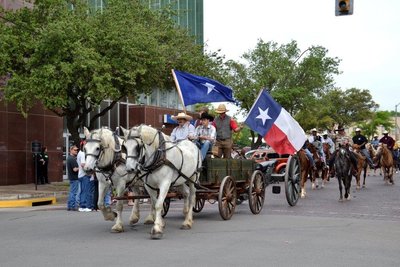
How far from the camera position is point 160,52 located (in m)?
27.3

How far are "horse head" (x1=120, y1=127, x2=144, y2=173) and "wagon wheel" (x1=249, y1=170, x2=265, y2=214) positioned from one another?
4257 mm

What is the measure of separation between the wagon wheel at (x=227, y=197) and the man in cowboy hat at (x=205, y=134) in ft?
2.62

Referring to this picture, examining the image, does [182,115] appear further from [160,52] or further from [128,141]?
[160,52]

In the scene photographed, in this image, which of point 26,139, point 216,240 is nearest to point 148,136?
point 216,240

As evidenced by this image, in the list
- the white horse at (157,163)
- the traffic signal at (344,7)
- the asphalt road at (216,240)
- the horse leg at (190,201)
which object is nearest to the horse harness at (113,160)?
the white horse at (157,163)

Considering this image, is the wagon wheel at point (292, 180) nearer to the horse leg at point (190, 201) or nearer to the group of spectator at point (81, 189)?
the horse leg at point (190, 201)

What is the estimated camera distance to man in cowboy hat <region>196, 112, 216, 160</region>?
44.0 feet

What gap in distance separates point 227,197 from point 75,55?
12.6 metres

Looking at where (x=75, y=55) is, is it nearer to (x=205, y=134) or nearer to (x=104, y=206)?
(x=205, y=134)

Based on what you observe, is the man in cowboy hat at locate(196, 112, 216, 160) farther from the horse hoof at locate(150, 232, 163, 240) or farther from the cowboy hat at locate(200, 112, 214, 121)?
the horse hoof at locate(150, 232, 163, 240)

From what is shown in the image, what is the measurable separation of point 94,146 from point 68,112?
17074 mm

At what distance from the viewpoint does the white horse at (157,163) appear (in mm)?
10984

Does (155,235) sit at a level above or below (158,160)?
below

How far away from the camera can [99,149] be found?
11.8 meters
